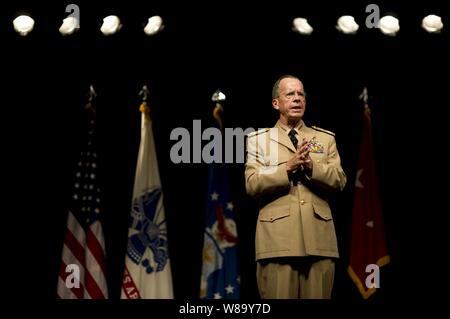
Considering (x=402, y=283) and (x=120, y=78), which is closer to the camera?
(x=402, y=283)

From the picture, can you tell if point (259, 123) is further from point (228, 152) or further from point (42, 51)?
point (42, 51)

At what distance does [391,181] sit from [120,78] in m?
2.13

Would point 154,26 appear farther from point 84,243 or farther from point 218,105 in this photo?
point 84,243

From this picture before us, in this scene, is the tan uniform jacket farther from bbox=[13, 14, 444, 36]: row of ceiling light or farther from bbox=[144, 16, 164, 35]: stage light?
bbox=[144, 16, 164, 35]: stage light

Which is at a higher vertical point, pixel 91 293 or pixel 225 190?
pixel 225 190

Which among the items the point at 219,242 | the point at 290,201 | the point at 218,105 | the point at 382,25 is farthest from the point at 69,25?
the point at 290,201

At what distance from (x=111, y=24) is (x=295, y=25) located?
4.29 feet

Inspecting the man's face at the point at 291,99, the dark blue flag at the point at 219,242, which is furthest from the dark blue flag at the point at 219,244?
the man's face at the point at 291,99

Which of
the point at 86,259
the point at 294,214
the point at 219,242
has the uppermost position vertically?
the point at 219,242

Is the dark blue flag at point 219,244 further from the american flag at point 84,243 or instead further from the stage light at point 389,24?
the stage light at point 389,24

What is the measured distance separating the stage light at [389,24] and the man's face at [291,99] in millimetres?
1713

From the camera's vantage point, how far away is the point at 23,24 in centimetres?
566

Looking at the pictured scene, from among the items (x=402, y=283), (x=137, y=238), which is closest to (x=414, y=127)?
(x=402, y=283)

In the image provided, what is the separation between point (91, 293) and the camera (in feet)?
18.9
